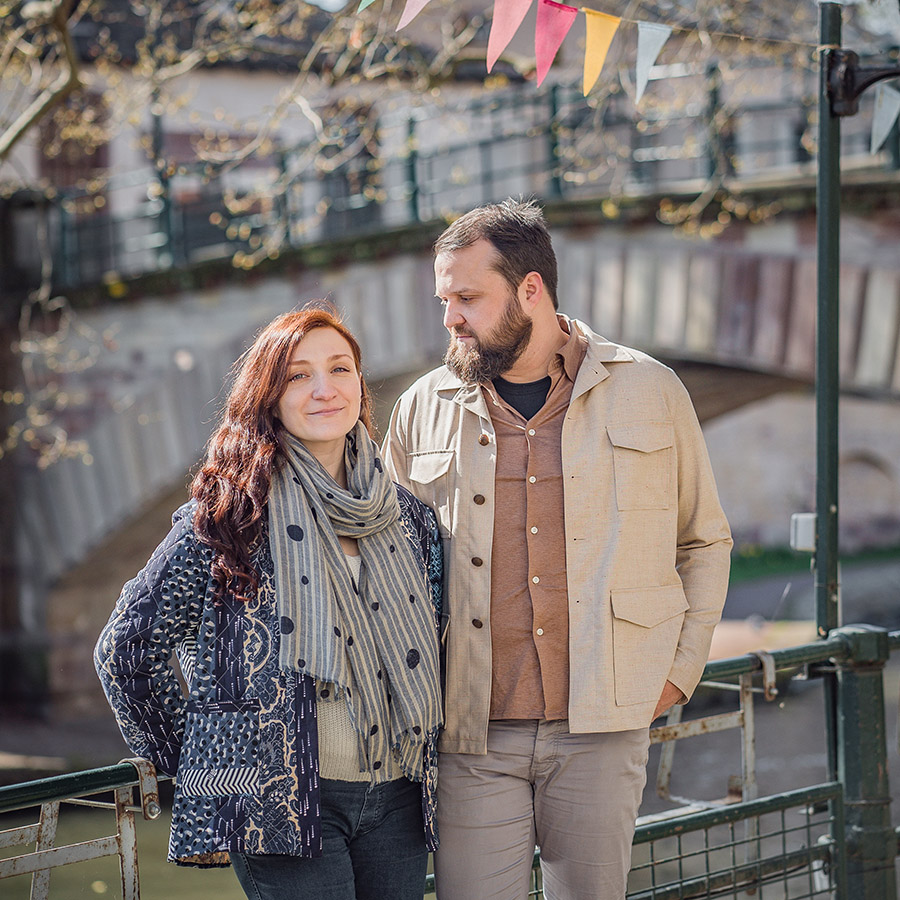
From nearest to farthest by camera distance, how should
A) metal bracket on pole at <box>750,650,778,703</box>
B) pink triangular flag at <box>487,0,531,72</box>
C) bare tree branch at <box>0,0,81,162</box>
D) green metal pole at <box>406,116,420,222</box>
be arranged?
pink triangular flag at <box>487,0,531,72</box>, metal bracket on pole at <box>750,650,778,703</box>, bare tree branch at <box>0,0,81,162</box>, green metal pole at <box>406,116,420,222</box>

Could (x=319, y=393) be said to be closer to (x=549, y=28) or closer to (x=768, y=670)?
(x=549, y=28)

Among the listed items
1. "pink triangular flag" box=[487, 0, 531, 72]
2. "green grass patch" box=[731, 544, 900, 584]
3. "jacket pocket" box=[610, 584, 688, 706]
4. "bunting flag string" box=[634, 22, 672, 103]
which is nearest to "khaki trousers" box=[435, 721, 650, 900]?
"jacket pocket" box=[610, 584, 688, 706]

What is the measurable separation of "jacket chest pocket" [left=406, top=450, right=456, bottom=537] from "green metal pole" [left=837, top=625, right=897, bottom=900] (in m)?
1.48

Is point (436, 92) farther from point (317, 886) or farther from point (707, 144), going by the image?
point (317, 886)

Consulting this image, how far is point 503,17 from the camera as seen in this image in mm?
3221

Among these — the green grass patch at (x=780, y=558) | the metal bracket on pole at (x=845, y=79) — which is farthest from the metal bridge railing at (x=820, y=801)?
the green grass patch at (x=780, y=558)

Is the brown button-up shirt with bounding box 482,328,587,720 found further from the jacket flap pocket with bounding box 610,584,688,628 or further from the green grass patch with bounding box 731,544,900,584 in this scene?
the green grass patch with bounding box 731,544,900,584

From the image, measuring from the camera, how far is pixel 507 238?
2770 millimetres

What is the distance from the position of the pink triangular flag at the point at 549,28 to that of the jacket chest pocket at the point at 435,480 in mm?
1110

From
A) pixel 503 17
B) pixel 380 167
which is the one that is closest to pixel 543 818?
pixel 503 17

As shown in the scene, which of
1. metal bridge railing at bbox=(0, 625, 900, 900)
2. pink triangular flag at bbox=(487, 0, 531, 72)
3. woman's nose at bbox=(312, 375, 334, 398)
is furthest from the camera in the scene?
metal bridge railing at bbox=(0, 625, 900, 900)

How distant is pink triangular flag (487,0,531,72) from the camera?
3.18m

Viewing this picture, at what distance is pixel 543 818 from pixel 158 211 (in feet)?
28.4

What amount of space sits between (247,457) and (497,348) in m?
0.63
